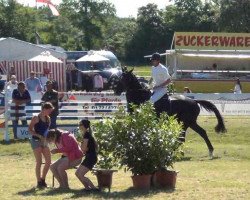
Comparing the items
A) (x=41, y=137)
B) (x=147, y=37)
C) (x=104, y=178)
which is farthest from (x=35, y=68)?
(x=147, y=37)

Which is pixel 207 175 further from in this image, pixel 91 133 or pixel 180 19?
pixel 180 19

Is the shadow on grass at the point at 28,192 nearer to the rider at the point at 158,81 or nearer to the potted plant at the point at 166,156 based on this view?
the potted plant at the point at 166,156

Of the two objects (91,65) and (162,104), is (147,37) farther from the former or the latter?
(162,104)

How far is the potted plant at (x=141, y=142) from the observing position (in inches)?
510

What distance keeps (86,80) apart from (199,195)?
3299 cm

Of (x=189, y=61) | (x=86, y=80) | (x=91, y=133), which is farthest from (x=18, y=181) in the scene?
(x=189, y=61)

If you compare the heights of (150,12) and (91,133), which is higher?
(150,12)

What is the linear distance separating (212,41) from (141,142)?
39.1m

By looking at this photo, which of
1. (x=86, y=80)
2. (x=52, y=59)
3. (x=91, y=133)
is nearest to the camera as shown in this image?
(x=91, y=133)

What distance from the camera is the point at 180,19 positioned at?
9088cm

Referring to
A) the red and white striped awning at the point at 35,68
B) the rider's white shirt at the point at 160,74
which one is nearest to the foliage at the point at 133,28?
the red and white striped awning at the point at 35,68

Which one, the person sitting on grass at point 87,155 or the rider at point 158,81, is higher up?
the rider at point 158,81

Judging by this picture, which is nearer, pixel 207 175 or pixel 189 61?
pixel 207 175

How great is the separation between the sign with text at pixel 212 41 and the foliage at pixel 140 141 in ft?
120
